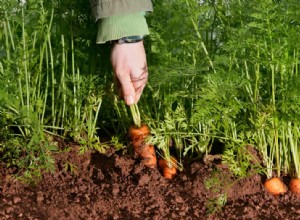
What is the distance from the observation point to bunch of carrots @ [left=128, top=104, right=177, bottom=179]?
3.33m

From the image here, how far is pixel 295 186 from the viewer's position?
3084 millimetres

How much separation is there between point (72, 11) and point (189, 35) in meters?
0.59

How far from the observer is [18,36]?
359 cm

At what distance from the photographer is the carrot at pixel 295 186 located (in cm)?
307

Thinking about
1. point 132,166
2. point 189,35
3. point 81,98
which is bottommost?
point 132,166

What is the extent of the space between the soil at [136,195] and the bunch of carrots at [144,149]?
0.15ft

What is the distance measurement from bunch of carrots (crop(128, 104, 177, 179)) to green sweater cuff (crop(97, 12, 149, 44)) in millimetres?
860

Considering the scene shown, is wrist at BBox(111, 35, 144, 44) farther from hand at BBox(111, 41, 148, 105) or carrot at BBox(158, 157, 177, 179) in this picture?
carrot at BBox(158, 157, 177, 179)

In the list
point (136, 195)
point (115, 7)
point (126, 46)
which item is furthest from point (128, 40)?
point (136, 195)

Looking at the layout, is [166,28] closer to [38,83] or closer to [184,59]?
[184,59]

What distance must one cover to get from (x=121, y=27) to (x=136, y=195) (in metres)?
0.86

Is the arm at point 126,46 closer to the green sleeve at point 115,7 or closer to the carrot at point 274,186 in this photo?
the green sleeve at point 115,7

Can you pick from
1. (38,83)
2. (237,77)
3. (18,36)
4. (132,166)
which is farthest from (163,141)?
(18,36)

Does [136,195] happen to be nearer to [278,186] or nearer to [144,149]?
[144,149]
